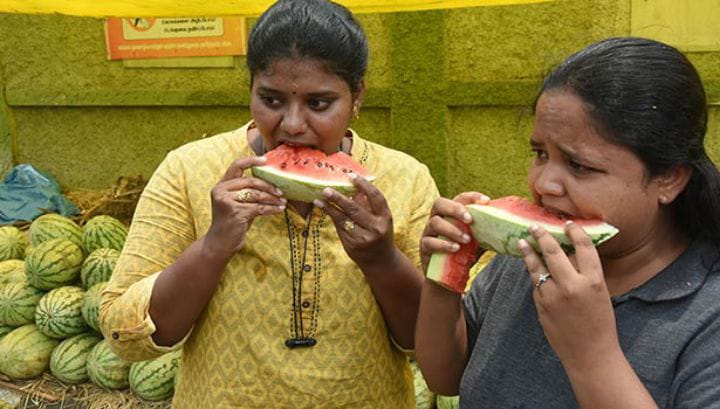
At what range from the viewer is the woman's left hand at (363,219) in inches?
77.8

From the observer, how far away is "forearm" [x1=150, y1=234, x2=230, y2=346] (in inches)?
80.1

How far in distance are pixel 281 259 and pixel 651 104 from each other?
1138 mm

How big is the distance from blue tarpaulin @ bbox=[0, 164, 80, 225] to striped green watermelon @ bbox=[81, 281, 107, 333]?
2053 millimetres

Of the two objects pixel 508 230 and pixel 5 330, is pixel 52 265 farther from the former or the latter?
pixel 508 230

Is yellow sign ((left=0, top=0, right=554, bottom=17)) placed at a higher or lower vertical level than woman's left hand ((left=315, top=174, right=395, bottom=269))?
higher

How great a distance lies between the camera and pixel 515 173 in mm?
5875

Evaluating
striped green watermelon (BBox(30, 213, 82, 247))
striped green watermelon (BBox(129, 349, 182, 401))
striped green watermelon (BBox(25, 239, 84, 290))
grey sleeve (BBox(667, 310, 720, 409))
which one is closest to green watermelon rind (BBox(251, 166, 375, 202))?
grey sleeve (BBox(667, 310, 720, 409))

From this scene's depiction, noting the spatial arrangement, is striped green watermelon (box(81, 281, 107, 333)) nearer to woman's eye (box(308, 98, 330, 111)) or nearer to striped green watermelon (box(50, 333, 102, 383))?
striped green watermelon (box(50, 333, 102, 383))

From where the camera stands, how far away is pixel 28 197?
7125 mm

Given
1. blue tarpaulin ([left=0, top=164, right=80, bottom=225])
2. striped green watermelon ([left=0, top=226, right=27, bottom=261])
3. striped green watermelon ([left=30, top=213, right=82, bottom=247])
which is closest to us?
striped green watermelon ([left=30, top=213, right=82, bottom=247])

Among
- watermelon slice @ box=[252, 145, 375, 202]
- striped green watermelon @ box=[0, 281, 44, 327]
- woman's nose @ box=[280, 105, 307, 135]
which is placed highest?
woman's nose @ box=[280, 105, 307, 135]

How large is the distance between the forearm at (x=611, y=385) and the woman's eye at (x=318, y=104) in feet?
3.32

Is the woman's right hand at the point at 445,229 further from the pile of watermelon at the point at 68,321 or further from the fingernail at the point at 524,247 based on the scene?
the pile of watermelon at the point at 68,321

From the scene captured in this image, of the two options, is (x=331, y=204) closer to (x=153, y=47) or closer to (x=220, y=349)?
(x=220, y=349)
